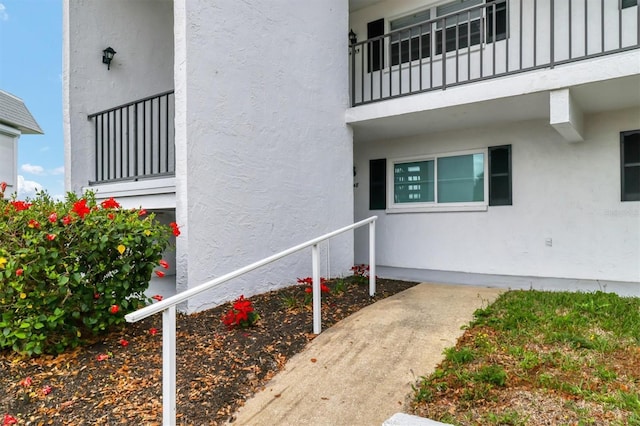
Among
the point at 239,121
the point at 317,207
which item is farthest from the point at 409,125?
the point at 239,121

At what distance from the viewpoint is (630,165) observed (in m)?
5.64

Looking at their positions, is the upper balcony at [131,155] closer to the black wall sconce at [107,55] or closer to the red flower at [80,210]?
the black wall sconce at [107,55]

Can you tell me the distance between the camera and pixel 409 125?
669 cm

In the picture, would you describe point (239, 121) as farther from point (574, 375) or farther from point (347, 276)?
point (574, 375)

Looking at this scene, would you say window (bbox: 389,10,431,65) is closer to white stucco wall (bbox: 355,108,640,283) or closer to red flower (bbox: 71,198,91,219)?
white stucco wall (bbox: 355,108,640,283)

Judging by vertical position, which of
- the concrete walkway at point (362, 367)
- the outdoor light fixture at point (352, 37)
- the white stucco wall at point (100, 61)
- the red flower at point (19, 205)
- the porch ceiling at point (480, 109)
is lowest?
the concrete walkway at point (362, 367)

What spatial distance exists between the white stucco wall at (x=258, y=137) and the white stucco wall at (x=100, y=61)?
104 inches

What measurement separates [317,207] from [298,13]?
2.94 meters

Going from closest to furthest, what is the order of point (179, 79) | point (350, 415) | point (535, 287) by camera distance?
point (350, 415) → point (179, 79) → point (535, 287)

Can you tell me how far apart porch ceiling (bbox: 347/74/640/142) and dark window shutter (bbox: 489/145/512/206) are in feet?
1.66

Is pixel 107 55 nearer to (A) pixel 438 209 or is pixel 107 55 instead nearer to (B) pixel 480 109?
(B) pixel 480 109

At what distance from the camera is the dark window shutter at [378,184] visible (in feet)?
26.1

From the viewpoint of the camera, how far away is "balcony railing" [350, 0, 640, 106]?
548cm

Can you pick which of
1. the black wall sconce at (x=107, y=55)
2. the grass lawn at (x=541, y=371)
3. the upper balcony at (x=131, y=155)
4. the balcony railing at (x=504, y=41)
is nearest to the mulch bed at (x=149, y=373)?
the grass lawn at (x=541, y=371)
